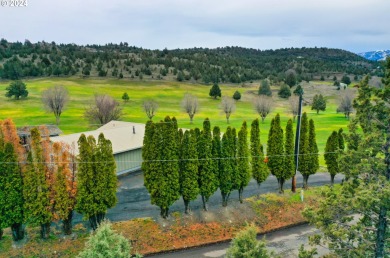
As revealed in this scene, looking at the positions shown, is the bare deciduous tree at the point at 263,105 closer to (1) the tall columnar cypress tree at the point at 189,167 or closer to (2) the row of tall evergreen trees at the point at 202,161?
(2) the row of tall evergreen trees at the point at 202,161

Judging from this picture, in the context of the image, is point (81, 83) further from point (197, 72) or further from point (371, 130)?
point (371, 130)

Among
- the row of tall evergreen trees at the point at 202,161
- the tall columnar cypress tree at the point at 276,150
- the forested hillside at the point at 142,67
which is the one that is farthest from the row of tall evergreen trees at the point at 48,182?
the forested hillside at the point at 142,67

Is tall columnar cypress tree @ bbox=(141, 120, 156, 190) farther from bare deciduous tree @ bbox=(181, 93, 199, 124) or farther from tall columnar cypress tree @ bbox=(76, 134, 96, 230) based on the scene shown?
bare deciduous tree @ bbox=(181, 93, 199, 124)

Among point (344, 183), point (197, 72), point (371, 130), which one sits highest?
point (197, 72)

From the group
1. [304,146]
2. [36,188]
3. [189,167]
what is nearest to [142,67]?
[304,146]

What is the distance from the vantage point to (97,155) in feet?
74.1

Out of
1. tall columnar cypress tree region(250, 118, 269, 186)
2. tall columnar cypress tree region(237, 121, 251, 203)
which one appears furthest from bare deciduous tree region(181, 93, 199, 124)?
tall columnar cypress tree region(237, 121, 251, 203)

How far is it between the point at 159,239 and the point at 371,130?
15807mm

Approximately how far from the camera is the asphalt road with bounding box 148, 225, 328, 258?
22.3 meters

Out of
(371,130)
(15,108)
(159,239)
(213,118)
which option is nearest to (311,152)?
(159,239)

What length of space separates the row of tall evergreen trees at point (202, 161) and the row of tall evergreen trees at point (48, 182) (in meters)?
3.22

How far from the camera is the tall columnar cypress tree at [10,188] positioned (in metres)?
21.3

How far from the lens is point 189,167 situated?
24891mm

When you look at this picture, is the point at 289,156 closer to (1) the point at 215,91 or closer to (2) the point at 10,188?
(2) the point at 10,188
